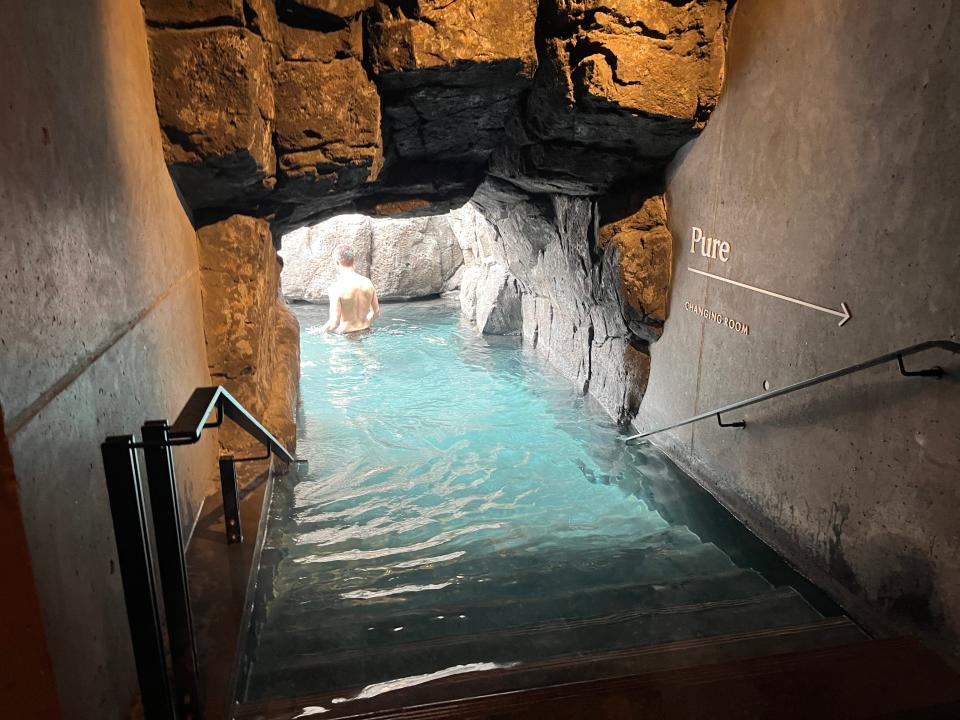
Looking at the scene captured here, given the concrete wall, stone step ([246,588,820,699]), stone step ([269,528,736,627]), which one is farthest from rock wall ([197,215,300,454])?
stone step ([246,588,820,699])

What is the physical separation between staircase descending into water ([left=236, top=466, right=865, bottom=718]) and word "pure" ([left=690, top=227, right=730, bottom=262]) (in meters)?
1.86

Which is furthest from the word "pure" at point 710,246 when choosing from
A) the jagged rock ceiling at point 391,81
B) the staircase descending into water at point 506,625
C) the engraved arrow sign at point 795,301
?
the staircase descending into water at point 506,625

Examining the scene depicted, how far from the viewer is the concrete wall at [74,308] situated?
144 cm

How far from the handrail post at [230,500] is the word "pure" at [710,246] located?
323 cm

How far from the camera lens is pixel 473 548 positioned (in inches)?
142

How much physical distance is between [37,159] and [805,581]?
3.63 m

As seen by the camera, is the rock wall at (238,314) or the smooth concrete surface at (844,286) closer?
the smooth concrete surface at (844,286)

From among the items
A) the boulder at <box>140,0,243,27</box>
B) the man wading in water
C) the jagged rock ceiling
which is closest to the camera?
the boulder at <box>140,0,243,27</box>

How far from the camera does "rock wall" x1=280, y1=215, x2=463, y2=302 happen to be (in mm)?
13500

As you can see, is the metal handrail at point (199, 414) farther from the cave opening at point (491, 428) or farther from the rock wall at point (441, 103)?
the rock wall at point (441, 103)

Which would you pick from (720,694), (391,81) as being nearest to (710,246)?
(391,81)

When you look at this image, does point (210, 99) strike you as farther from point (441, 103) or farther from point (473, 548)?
point (473, 548)

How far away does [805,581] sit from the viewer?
10.7 ft

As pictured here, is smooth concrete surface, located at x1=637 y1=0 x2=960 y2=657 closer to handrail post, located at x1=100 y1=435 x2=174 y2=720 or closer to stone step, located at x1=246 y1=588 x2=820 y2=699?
stone step, located at x1=246 y1=588 x2=820 y2=699
